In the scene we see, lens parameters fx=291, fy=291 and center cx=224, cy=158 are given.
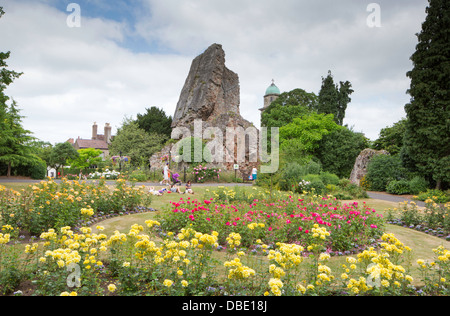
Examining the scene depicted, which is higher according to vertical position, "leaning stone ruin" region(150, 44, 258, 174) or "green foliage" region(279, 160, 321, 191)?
"leaning stone ruin" region(150, 44, 258, 174)

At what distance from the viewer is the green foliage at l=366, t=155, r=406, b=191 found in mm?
18422

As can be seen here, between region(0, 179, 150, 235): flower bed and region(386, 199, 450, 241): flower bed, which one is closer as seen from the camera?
region(0, 179, 150, 235): flower bed

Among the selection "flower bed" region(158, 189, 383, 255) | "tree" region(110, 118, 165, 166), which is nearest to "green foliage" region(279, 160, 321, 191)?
"flower bed" region(158, 189, 383, 255)

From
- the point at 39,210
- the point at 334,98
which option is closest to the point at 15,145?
the point at 39,210

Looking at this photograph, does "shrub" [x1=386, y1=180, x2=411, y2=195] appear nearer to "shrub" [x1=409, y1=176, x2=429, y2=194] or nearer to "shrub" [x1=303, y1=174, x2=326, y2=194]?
"shrub" [x1=409, y1=176, x2=429, y2=194]

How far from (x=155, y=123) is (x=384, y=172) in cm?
2869

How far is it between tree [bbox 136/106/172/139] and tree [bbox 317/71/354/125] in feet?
63.8

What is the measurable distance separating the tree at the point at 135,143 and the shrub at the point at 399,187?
2463 cm

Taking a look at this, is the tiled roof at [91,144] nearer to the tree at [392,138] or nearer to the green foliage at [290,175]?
the tree at [392,138]

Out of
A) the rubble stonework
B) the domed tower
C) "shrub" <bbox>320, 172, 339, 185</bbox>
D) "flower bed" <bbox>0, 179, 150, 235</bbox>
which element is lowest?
"flower bed" <bbox>0, 179, 150, 235</bbox>

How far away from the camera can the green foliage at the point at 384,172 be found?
1842 cm

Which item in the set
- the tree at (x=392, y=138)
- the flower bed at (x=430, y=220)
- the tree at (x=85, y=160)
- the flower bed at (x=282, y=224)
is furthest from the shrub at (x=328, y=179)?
the tree at (x=85, y=160)

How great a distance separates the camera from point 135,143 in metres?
34.8
